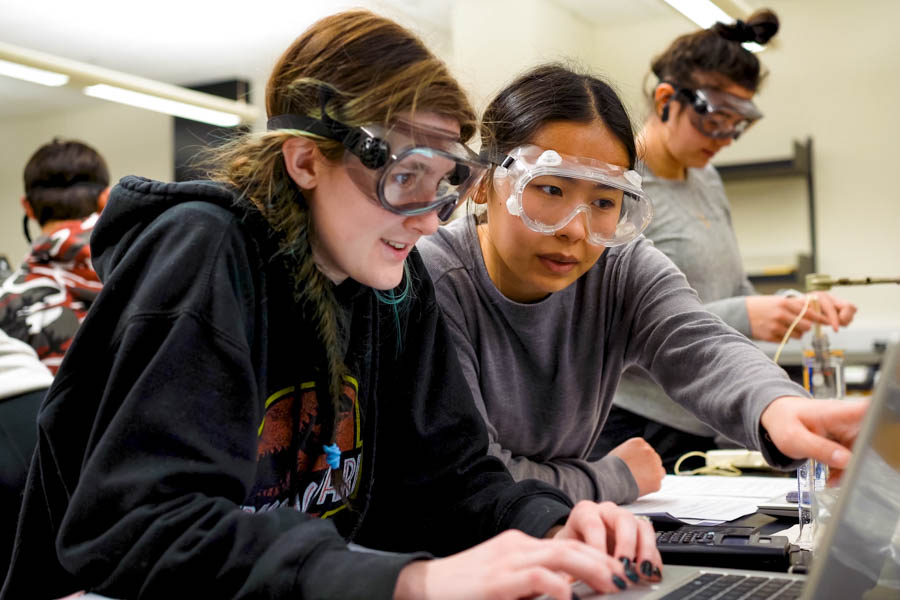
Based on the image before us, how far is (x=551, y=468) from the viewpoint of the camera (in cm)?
153

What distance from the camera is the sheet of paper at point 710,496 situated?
1465mm

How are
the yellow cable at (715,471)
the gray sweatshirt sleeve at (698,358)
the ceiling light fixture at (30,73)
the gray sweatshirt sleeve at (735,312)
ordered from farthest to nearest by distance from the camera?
the ceiling light fixture at (30,73)
the gray sweatshirt sleeve at (735,312)
the yellow cable at (715,471)
the gray sweatshirt sleeve at (698,358)

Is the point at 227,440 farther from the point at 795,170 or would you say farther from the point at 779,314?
the point at 795,170

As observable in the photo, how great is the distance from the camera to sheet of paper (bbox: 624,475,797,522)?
1.46 meters

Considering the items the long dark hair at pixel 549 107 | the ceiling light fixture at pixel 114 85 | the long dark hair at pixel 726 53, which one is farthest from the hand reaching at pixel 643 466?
the ceiling light fixture at pixel 114 85

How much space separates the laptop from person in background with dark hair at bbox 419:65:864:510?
0.41 meters

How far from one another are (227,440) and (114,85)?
159 inches

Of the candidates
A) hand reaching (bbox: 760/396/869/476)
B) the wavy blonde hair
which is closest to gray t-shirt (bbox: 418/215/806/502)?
hand reaching (bbox: 760/396/869/476)

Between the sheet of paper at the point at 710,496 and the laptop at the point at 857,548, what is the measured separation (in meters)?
0.43

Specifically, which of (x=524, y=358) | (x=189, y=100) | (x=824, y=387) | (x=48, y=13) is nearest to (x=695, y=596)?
(x=524, y=358)

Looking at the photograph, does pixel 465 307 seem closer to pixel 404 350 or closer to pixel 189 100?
pixel 404 350

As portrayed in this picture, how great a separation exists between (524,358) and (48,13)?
5.07 meters

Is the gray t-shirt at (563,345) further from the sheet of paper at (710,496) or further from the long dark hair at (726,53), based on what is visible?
the long dark hair at (726,53)

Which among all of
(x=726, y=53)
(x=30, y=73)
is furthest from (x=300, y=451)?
(x=30, y=73)
